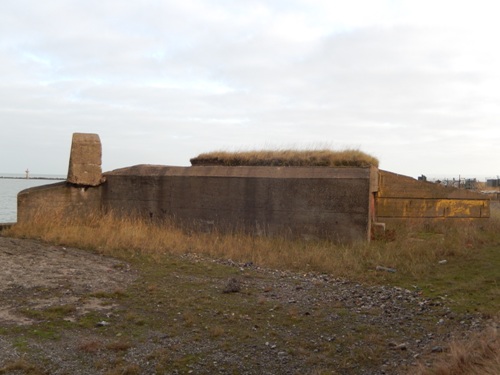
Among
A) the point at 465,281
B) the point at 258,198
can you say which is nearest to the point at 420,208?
→ the point at 258,198

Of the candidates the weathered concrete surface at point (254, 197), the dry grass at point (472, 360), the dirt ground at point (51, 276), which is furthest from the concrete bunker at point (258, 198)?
the dry grass at point (472, 360)

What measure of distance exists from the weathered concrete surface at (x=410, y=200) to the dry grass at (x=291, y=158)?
87 centimetres

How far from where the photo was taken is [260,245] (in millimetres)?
9508

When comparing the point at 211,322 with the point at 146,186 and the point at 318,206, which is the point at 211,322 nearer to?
the point at 318,206

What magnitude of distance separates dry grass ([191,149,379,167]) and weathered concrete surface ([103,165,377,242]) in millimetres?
442

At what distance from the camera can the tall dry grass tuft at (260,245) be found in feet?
26.8

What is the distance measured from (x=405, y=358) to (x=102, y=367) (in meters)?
2.44

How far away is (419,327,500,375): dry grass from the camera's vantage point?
320 cm

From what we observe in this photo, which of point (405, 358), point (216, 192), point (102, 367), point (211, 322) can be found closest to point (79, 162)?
point (216, 192)

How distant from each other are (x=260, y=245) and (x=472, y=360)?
6239mm

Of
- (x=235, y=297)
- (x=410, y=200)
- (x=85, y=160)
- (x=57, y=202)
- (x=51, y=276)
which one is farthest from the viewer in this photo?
(x=410, y=200)

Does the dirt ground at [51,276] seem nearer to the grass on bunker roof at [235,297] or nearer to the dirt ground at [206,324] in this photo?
the dirt ground at [206,324]

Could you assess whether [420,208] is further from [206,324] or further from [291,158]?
[206,324]

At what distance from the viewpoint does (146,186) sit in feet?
37.3
